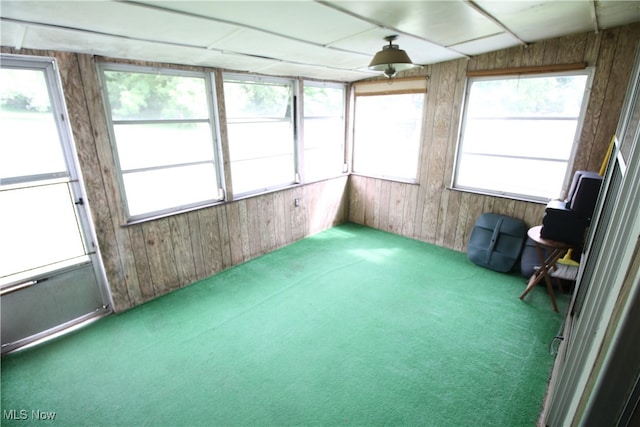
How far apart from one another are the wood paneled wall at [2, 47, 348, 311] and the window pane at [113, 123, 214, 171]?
0.17 m

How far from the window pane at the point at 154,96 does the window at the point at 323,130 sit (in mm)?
1608

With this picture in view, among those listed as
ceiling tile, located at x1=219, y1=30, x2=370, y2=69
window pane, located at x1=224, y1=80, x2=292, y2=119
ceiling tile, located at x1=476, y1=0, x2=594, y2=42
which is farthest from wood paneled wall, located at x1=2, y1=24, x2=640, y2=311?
ceiling tile, located at x1=219, y1=30, x2=370, y2=69

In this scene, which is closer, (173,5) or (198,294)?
(173,5)

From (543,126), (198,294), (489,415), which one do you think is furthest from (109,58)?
(543,126)

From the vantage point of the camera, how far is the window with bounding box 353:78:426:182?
14.3 feet

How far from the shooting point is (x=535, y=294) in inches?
129

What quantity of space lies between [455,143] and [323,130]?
1931 millimetres

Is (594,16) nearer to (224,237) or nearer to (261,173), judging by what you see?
(261,173)

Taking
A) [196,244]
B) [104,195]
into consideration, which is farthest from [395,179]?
[104,195]

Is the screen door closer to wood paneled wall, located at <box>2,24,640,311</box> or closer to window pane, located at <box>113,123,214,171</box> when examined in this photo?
wood paneled wall, located at <box>2,24,640,311</box>

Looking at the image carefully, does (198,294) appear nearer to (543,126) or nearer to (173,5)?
(173,5)

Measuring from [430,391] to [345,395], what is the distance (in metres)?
0.59

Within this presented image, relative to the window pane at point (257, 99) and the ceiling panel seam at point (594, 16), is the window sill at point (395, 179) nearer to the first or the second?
the window pane at point (257, 99)

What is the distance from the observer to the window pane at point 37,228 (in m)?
2.45
